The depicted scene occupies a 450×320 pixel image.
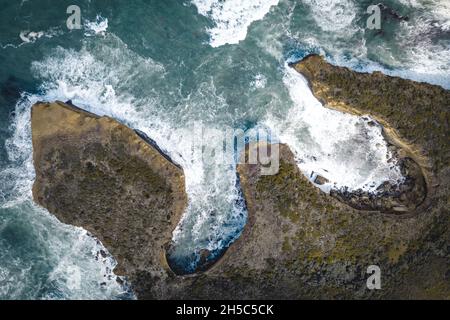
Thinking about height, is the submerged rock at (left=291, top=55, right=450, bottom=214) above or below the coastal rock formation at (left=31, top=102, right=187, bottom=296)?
above

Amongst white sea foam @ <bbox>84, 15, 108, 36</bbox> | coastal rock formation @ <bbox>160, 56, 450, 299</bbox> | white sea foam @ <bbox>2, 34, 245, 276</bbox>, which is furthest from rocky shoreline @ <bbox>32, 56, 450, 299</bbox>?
white sea foam @ <bbox>84, 15, 108, 36</bbox>

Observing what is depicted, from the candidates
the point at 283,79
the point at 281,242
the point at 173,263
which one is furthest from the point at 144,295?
the point at 283,79

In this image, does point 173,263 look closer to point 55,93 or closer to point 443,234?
point 55,93

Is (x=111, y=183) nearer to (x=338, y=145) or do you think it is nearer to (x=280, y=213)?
(x=280, y=213)

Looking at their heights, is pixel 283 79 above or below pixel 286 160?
above

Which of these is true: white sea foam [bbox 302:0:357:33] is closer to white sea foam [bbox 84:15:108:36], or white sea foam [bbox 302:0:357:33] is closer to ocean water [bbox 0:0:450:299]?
ocean water [bbox 0:0:450:299]

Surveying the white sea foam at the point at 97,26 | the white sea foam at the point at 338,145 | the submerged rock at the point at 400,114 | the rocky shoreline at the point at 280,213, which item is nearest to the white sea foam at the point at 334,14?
the submerged rock at the point at 400,114
